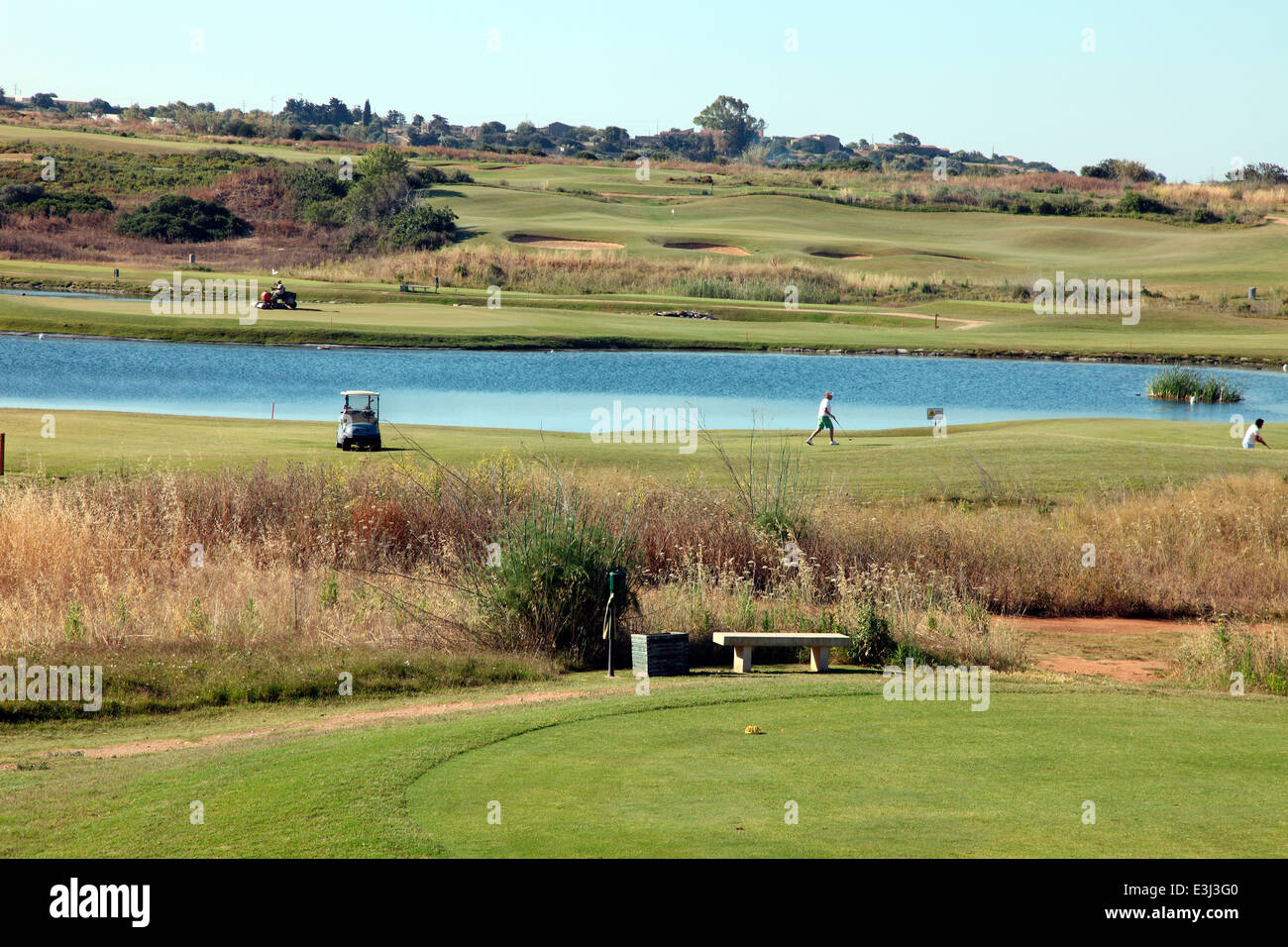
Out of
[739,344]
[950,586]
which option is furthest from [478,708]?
[739,344]

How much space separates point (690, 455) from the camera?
2931 centimetres

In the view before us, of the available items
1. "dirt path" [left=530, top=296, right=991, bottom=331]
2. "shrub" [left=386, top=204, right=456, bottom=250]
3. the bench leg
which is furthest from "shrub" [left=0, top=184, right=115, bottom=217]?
the bench leg

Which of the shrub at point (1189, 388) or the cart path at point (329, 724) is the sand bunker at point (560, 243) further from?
the cart path at point (329, 724)

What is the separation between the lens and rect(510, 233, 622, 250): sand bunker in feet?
299

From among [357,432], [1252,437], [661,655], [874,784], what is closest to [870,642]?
[661,655]

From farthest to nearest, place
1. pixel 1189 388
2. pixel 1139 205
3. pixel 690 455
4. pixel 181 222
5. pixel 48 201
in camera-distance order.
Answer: pixel 1139 205
pixel 48 201
pixel 181 222
pixel 1189 388
pixel 690 455

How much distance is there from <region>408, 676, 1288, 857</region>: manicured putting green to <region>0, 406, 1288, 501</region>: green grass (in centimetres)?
1389

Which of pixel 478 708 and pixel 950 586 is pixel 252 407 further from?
pixel 478 708

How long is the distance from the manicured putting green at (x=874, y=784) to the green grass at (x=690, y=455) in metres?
13.9

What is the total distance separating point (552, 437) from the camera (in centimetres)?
3127

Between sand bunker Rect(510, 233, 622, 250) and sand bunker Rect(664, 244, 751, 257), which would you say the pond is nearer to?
sand bunker Rect(664, 244, 751, 257)

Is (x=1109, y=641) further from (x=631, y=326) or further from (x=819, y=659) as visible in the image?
(x=631, y=326)

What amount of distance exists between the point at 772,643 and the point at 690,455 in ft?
43.1
